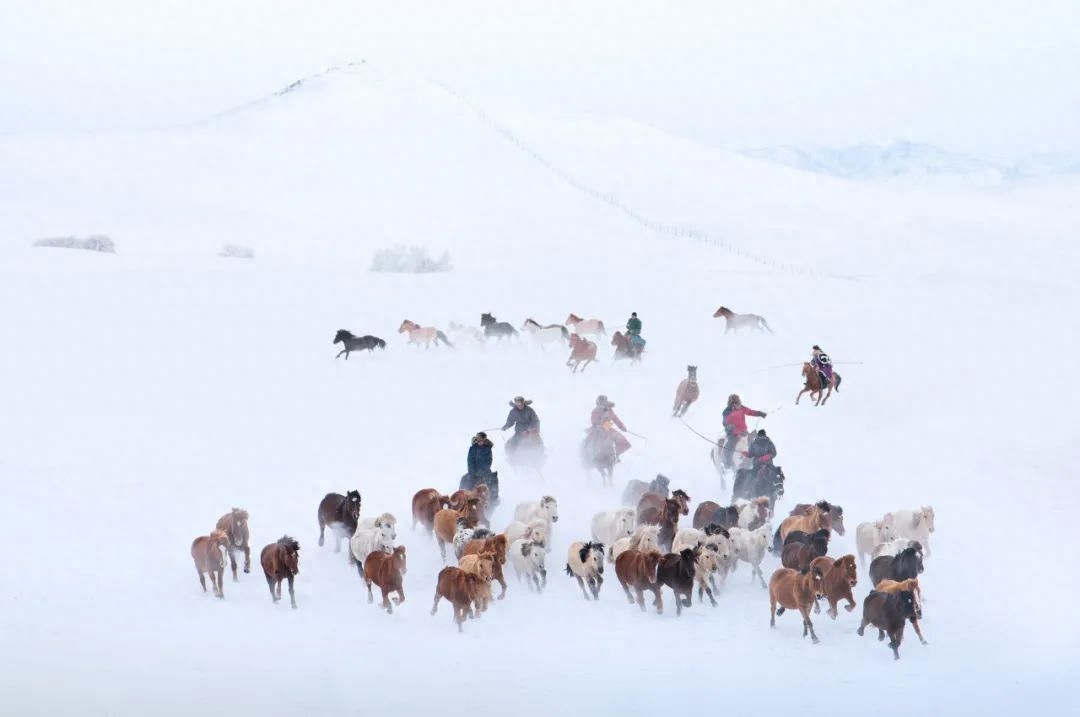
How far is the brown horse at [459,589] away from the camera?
41.7 feet

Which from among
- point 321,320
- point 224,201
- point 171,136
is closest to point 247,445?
point 321,320

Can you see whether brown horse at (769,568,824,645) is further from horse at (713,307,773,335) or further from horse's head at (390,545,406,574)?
horse at (713,307,773,335)

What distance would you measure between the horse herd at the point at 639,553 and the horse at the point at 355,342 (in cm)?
949

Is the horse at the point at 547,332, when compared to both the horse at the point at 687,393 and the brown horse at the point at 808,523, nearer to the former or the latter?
the horse at the point at 687,393

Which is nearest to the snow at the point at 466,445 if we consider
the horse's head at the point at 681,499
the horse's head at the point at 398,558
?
the horse's head at the point at 398,558

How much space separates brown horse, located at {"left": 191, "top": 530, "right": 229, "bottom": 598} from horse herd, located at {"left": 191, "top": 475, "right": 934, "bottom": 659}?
0.02 metres

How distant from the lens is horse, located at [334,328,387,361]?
81.5 ft

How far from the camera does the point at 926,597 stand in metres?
14.1

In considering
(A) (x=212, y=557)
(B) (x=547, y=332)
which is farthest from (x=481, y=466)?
(B) (x=547, y=332)

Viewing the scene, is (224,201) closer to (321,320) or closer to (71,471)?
(321,320)

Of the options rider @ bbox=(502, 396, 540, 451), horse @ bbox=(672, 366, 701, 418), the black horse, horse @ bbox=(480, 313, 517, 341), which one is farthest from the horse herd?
horse @ bbox=(480, 313, 517, 341)

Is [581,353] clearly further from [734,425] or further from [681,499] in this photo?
[681,499]

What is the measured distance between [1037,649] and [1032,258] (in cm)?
3825

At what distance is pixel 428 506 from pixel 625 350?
383 inches
